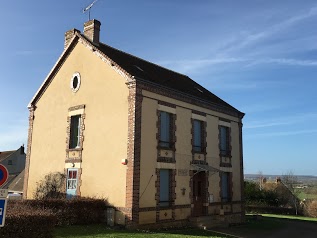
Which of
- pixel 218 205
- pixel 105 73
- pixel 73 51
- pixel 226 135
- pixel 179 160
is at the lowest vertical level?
pixel 218 205

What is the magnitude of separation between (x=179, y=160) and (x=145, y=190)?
10.5ft

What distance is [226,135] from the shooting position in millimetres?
24047

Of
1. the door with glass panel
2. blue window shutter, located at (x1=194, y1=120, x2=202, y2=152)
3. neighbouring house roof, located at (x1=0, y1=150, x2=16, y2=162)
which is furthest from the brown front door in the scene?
neighbouring house roof, located at (x1=0, y1=150, x2=16, y2=162)

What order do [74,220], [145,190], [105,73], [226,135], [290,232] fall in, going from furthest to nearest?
[226,135] → [290,232] → [105,73] → [145,190] → [74,220]

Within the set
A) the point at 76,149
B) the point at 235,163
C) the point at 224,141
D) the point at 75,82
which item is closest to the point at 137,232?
the point at 76,149

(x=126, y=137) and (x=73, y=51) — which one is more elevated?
(x=73, y=51)

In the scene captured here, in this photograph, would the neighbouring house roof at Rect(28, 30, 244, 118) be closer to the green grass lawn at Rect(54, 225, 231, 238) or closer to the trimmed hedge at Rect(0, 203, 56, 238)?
the green grass lawn at Rect(54, 225, 231, 238)

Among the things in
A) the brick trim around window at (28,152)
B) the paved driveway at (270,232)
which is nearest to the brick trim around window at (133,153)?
the paved driveway at (270,232)

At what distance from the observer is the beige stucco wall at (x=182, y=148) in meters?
17.1

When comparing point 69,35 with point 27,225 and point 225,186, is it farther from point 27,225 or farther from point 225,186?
point 27,225

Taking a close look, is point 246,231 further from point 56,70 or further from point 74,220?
point 56,70

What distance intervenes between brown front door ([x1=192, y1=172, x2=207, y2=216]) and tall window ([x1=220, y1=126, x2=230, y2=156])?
2963mm

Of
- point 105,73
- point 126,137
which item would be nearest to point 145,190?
point 126,137

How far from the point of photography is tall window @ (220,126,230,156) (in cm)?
2338
